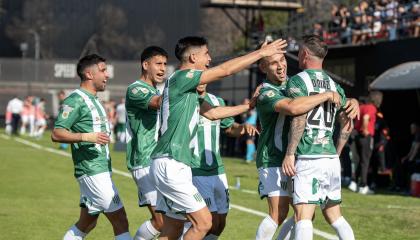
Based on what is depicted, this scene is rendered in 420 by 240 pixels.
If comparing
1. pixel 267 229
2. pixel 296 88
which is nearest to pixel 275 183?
pixel 267 229

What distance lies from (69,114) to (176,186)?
1731mm

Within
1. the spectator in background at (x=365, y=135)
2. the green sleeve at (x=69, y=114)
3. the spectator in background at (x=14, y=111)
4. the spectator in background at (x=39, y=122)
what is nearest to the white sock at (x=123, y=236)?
the green sleeve at (x=69, y=114)

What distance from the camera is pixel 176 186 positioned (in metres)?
8.64

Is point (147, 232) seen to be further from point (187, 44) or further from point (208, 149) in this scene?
point (187, 44)

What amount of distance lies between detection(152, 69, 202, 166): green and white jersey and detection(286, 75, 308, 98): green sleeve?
91 centimetres

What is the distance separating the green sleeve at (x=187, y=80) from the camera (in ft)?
28.1

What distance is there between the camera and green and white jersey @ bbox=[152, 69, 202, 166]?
867 centimetres

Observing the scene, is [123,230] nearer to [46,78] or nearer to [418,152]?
[418,152]

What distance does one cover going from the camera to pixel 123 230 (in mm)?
9750

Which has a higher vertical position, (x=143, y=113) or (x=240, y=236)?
(x=143, y=113)

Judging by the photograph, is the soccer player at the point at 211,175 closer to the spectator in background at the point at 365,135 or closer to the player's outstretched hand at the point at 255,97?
the player's outstretched hand at the point at 255,97

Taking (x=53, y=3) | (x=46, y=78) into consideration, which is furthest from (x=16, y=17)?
(x=46, y=78)

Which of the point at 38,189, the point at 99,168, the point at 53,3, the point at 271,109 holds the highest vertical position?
the point at 53,3

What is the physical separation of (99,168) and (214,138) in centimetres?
130
